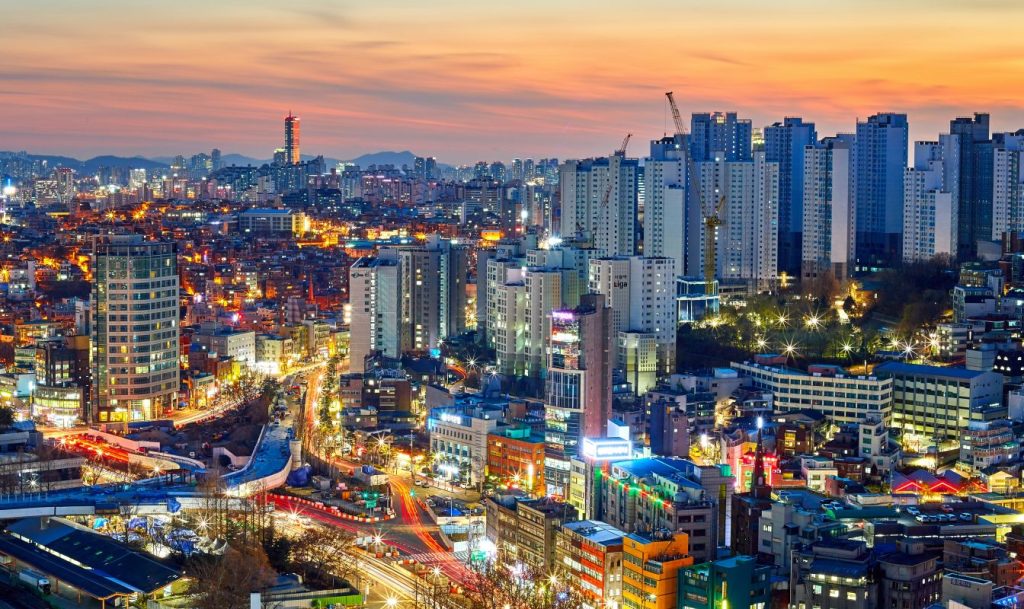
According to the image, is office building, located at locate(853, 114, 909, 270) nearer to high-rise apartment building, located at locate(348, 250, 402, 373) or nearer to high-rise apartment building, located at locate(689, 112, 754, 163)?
high-rise apartment building, located at locate(689, 112, 754, 163)

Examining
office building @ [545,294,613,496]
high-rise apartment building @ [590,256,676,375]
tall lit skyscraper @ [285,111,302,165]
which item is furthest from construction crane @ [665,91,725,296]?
tall lit skyscraper @ [285,111,302,165]

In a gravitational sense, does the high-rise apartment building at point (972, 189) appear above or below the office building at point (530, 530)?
above

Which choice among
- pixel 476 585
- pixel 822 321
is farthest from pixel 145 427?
pixel 822 321

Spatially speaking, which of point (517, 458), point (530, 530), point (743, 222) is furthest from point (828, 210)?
point (530, 530)

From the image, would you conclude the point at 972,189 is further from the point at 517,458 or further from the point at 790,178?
the point at 517,458

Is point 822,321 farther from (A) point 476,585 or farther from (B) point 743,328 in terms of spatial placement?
(A) point 476,585

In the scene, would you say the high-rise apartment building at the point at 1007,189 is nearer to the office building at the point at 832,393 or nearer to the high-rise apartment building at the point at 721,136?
the high-rise apartment building at the point at 721,136

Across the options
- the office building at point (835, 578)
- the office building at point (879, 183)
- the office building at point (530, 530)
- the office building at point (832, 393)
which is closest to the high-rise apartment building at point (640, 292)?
the office building at point (832, 393)
